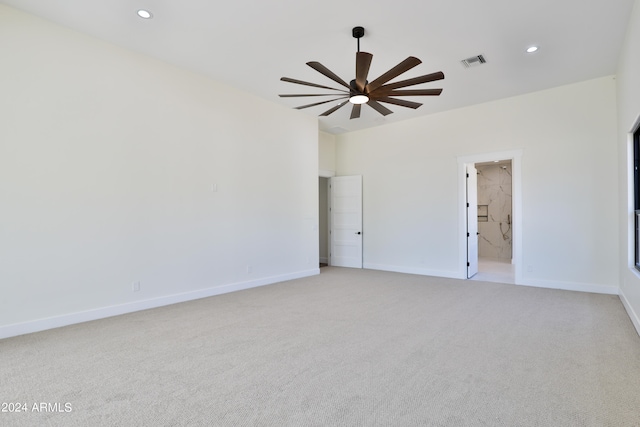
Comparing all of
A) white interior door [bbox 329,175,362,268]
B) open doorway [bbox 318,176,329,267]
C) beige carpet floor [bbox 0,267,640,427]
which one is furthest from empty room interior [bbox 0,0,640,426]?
open doorway [bbox 318,176,329,267]

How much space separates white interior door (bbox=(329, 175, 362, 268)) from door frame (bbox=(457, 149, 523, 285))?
7.70 ft

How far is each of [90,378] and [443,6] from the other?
15.3ft

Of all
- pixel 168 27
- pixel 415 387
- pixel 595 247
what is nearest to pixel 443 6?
pixel 168 27

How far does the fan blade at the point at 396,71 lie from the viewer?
3.06 m

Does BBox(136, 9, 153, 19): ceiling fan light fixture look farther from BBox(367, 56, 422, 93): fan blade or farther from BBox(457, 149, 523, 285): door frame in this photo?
BBox(457, 149, 523, 285): door frame

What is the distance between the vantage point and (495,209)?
980 centimetres

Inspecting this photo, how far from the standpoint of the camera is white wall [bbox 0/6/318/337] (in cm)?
350

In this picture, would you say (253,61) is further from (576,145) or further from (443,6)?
(576,145)

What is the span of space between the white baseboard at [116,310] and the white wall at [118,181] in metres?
0.02

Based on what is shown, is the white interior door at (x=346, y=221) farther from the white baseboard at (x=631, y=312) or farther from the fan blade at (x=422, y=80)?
the white baseboard at (x=631, y=312)

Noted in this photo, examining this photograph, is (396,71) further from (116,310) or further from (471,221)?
(471,221)

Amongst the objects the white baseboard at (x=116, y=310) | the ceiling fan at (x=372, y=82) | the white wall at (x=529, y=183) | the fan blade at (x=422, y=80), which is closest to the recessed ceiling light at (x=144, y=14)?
the ceiling fan at (x=372, y=82)

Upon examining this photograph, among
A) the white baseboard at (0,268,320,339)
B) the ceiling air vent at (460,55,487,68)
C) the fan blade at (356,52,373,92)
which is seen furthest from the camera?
the ceiling air vent at (460,55,487,68)

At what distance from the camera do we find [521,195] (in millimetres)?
5867
